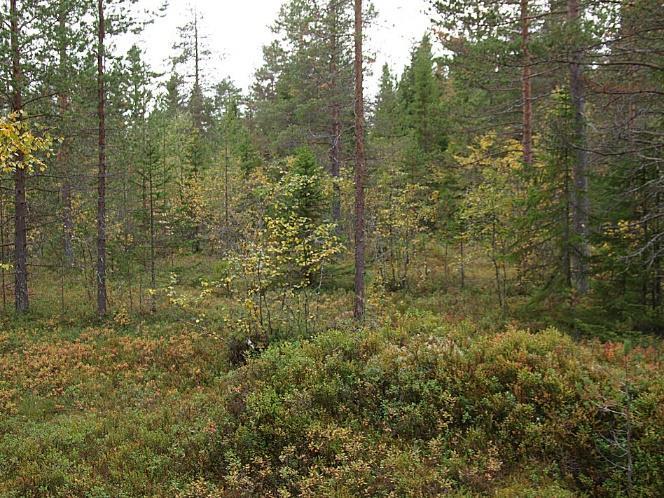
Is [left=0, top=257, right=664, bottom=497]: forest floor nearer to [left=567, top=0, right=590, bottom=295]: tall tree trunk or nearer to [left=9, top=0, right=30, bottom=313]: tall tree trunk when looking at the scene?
[left=567, top=0, right=590, bottom=295]: tall tree trunk

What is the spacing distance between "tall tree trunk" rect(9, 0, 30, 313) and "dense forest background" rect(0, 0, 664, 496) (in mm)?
81

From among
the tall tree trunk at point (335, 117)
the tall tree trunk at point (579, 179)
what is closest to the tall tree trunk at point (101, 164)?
the tall tree trunk at point (335, 117)

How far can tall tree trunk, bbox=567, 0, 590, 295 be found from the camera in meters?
11.3

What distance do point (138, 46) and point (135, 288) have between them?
9116mm

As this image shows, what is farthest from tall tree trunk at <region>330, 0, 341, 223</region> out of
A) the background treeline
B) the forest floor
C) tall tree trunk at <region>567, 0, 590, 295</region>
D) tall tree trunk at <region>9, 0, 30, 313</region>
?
tall tree trunk at <region>9, 0, 30, 313</region>

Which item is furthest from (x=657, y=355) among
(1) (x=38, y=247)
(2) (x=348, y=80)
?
(1) (x=38, y=247)

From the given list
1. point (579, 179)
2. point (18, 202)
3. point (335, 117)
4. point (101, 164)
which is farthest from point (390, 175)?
point (18, 202)

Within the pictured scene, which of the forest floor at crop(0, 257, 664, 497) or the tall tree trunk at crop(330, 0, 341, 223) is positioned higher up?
the tall tree trunk at crop(330, 0, 341, 223)

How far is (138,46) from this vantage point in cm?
1608

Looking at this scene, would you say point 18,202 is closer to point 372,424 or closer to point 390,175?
point 390,175

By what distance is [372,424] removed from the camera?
6766mm

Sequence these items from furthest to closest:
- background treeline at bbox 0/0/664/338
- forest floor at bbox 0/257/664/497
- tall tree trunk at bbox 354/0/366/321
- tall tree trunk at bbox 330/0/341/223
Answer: tall tree trunk at bbox 330/0/341/223
tall tree trunk at bbox 354/0/366/321
background treeline at bbox 0/0/664/338
forest floor at bbox 0/257/664/497

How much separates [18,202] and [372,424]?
14.4 metres

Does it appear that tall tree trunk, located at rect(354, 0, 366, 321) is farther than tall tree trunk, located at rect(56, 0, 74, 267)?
No
